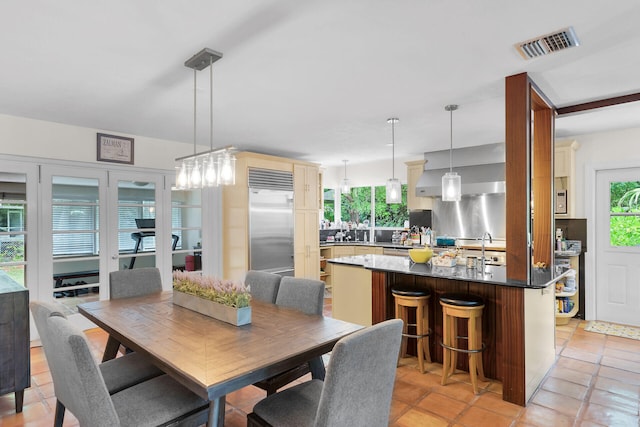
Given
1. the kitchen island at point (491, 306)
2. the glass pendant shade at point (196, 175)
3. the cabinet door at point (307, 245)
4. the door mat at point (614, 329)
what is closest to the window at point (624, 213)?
the door mat at point (614, 329)

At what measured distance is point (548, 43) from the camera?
85.3 inches

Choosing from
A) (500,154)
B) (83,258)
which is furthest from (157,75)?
(500,154)

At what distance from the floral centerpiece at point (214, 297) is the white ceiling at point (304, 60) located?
57.6 inches

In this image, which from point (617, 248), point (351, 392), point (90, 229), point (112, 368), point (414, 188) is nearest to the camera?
point (351, 392)

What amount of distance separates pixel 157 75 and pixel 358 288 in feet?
8.37

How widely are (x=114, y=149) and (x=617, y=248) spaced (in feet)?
20.4

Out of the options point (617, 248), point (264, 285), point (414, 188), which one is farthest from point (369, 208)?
point (264, 285)

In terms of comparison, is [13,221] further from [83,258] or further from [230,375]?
[230,375]

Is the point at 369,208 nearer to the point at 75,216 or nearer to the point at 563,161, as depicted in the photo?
the point at 563,161

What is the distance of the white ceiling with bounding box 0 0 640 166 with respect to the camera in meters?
1.84

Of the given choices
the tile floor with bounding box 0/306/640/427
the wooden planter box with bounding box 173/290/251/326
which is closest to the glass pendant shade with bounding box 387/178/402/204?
the tile floor with bounding box 0/306/640/427

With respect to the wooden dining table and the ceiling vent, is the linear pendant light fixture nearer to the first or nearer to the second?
the wooden dining table

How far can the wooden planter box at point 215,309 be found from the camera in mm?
2027

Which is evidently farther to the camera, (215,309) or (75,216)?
(75,216)
